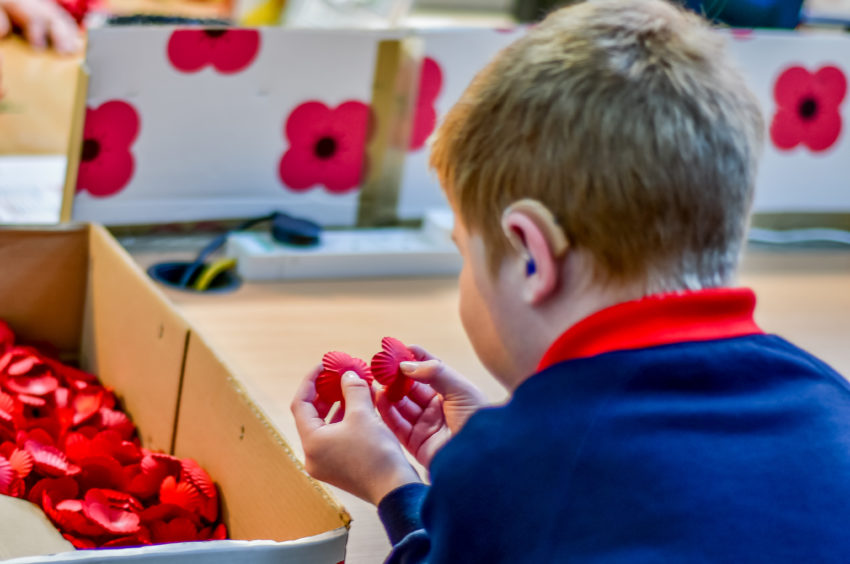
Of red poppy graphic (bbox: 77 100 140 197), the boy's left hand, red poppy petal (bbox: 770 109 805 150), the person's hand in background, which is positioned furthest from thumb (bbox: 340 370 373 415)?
the person's hand in background

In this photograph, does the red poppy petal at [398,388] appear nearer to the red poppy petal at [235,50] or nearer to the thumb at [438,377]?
the thumb at [438,377]

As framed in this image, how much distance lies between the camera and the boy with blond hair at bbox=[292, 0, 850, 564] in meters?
0.53

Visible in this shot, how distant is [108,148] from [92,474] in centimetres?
51

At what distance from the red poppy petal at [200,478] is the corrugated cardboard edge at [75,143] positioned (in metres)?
0.51

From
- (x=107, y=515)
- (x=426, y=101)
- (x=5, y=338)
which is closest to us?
(x=107, y=515)

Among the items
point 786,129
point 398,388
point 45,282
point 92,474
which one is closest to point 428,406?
point 398,388

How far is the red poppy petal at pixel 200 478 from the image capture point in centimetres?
85

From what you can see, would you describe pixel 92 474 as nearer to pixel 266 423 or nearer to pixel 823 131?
pixel 266 423

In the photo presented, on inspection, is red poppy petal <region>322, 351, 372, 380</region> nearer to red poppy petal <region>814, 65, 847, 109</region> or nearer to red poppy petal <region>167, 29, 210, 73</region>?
red poppy petal <region>167, 29, 210, 73</region>

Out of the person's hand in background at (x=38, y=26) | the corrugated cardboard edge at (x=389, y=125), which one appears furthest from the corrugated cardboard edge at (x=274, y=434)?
the person's hand in background at (x=38, y=26)

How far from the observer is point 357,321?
117 cm

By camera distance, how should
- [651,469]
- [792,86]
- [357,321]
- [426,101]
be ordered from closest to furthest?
[651,469]
[357,321]
[426,101]
[792,86]

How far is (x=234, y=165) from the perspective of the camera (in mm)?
1328

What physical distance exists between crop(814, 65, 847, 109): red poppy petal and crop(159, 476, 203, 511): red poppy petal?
121 centimetres
